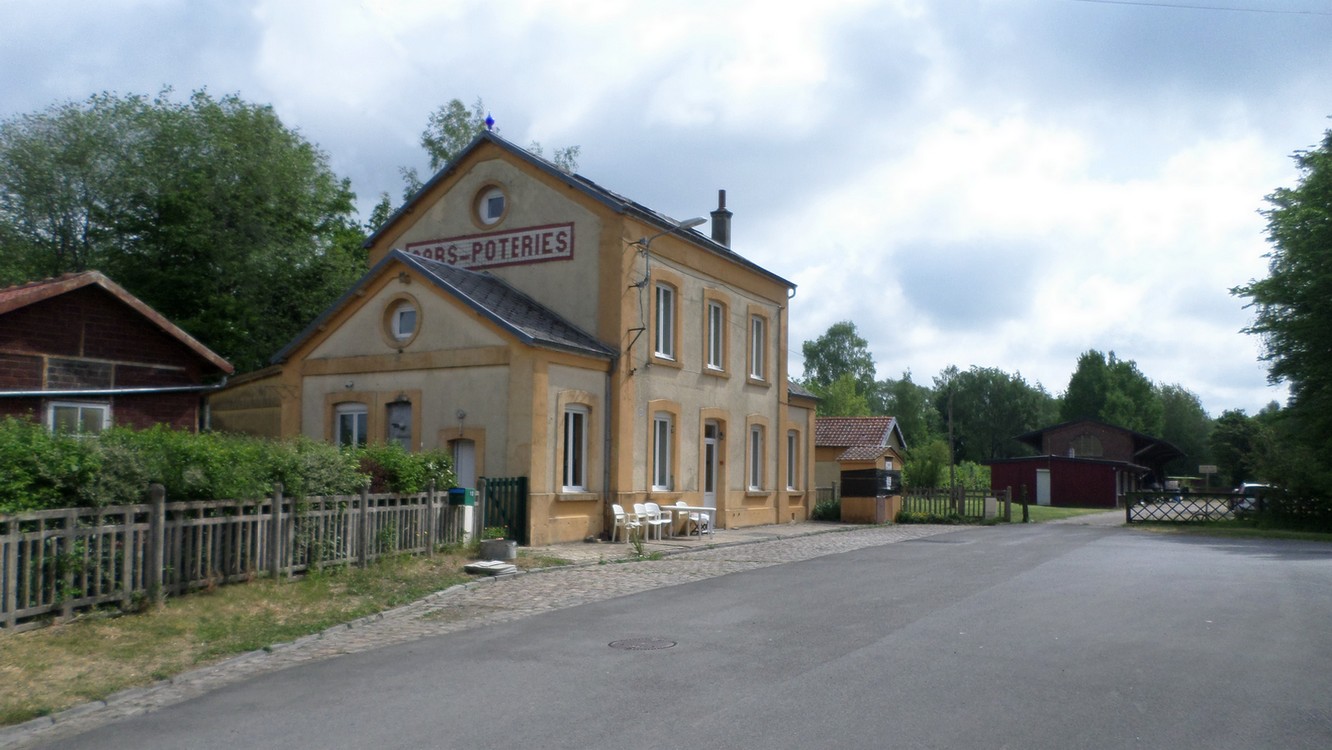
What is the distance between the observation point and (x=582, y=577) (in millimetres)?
15469

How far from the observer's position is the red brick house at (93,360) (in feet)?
50.6

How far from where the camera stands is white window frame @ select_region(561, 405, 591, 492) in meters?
21.0

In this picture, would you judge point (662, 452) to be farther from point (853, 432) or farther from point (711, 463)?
point (853, 432)

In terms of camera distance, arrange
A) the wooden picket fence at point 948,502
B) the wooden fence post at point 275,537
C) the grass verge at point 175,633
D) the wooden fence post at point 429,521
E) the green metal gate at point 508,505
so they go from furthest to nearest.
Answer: the wooden picket fence at point 948,502, the green metal gate at point 508,505, the wooden fence post at point 429,521, the wooden fence post at point 275,537, the grass verge at point 175,633

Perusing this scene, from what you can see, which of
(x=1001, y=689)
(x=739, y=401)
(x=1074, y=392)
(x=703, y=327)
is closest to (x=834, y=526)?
(x=739, y=401)

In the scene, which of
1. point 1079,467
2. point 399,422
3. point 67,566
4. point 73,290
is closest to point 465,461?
point 399,422

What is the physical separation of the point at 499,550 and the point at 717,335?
11874mm

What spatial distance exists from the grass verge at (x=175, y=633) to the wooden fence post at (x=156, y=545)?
192 millimetres

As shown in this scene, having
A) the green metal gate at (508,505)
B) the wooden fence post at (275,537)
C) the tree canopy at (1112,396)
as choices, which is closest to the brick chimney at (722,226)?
the green metal gate at (508,505)

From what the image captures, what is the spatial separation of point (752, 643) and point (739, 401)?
714 inches

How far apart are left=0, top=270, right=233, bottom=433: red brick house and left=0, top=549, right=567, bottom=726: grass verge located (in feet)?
14.6

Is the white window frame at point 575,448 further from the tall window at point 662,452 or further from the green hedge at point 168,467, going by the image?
the green hedge at point 168,467

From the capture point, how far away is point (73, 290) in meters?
16.1

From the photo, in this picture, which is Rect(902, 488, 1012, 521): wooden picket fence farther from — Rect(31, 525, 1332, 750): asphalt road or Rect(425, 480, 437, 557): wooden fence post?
Rect(425, 480, 437, 557): wooden fence post
